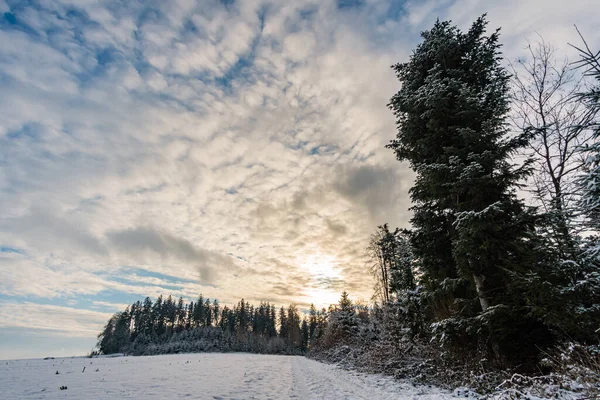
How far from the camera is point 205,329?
248ft

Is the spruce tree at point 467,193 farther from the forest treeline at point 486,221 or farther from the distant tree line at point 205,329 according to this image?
the distant tree line at point 205,329

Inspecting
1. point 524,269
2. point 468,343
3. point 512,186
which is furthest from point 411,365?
point 512,186

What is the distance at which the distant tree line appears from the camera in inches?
2734

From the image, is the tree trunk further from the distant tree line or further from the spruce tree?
the distant tree line

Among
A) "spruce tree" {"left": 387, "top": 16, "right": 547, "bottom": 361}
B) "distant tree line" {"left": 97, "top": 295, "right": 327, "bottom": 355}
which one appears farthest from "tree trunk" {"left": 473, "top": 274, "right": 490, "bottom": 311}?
"distant tree line" {"left": 97, "top": 295, "right": 327, "bottom": 355}

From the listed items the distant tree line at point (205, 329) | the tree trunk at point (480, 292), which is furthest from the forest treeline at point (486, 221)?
the distant tree line at point (205, 329)

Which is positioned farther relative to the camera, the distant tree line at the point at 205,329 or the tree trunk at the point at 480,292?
the distant tree line at the point at 205,329

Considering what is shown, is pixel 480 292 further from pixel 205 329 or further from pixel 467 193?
pixel 205 329

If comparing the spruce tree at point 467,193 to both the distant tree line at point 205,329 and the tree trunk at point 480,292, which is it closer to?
the tree trunk at point 480,292

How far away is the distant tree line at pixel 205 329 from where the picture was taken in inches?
2734

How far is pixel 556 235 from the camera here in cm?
621

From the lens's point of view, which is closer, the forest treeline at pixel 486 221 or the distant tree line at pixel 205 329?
the forest treeline at pixel 486 221

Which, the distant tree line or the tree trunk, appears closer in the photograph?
the tree trunk

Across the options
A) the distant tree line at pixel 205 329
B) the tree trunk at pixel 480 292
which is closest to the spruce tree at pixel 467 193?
the tree trunk at pixel 480 292
